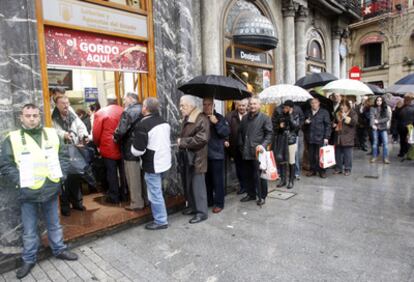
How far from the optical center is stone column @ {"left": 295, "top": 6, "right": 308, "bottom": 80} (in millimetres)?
9438

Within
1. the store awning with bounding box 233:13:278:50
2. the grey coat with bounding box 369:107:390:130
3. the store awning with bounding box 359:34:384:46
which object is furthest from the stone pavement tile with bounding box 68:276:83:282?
the store awning with bounding box 359:34:384:46

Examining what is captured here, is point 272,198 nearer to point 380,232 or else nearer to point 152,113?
point 380,232

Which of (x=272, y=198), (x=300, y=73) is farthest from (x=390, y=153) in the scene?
(x=272, y=198)

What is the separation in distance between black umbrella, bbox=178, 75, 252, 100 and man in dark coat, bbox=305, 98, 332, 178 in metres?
2.65

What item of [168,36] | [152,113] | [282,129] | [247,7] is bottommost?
[282,129]

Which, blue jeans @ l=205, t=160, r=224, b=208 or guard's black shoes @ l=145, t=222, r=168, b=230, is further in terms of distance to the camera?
blue jeans @ l=205, t=160, r=224, b=208

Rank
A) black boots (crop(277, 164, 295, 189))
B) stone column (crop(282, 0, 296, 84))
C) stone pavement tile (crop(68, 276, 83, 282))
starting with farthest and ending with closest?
stone column (crop(282, 0, 296, 84)), black boots (crop(277, 164, 295, 189)), stone pavement tile (crop(68, 276, 83, 282))

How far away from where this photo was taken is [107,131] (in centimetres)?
482

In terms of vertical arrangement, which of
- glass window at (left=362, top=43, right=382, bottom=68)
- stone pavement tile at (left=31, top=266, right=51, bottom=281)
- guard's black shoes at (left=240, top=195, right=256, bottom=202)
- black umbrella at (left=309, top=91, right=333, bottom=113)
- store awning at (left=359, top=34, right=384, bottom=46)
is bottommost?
stone pavement tile at (left=31, top=266, right=51, bottom=281)

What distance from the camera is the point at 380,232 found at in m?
3.95

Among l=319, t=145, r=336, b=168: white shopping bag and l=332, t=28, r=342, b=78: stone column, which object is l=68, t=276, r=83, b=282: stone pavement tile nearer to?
l=319, t=145, r=336, b=168: white shopping bag

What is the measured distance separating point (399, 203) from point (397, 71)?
73.5ft

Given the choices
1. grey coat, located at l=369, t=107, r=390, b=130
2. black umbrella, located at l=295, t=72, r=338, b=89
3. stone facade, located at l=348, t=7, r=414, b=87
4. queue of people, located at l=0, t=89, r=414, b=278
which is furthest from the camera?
stone facade, located at l=348, t=7, r=414, b=87

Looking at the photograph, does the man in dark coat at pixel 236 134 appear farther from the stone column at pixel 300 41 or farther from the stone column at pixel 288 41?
the stone column at pixel 300 41
